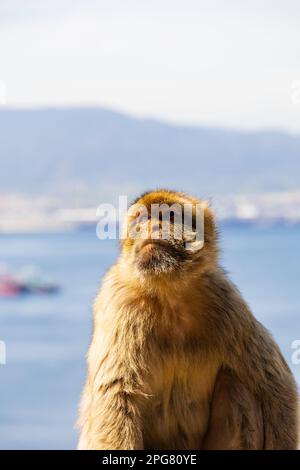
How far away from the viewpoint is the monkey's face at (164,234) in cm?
381

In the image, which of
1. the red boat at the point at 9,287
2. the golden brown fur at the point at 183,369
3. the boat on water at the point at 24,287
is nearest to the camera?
the golden brown fur at the point at 183,369

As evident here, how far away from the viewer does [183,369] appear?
12.9 ft

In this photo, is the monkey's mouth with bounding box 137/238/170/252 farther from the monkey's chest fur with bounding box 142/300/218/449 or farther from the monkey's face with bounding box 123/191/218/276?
the monkey's chest fur with bounding box 142/300/218/449

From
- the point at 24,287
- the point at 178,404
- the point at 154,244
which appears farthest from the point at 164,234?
the point at 24,287

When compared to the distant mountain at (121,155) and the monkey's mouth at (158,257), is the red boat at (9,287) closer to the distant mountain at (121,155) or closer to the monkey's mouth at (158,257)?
the distant mountain at (121,155)

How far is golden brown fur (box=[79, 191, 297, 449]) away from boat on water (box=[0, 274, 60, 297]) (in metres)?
50.7

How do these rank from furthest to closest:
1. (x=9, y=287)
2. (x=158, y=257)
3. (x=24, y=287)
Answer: (x=24, y=287) → (x=9, y=287) → (x=158, y=257)

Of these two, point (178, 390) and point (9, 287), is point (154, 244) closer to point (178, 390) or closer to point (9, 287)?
point (178, 390)

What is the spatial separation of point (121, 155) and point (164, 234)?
54821mm

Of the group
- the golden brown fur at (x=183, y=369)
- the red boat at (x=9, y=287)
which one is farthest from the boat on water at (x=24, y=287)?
the golden brown fur at (x=183, y=369)

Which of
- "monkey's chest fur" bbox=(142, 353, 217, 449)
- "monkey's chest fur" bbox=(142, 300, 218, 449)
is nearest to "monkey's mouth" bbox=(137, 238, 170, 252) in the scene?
"monkey's chest fur" bbox=(142, 300, 218, 449)

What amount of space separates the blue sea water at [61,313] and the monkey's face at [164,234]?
2646 centimetres

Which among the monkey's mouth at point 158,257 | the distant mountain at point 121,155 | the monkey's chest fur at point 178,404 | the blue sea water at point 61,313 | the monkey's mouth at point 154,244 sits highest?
the distant mountain at point 121,155
